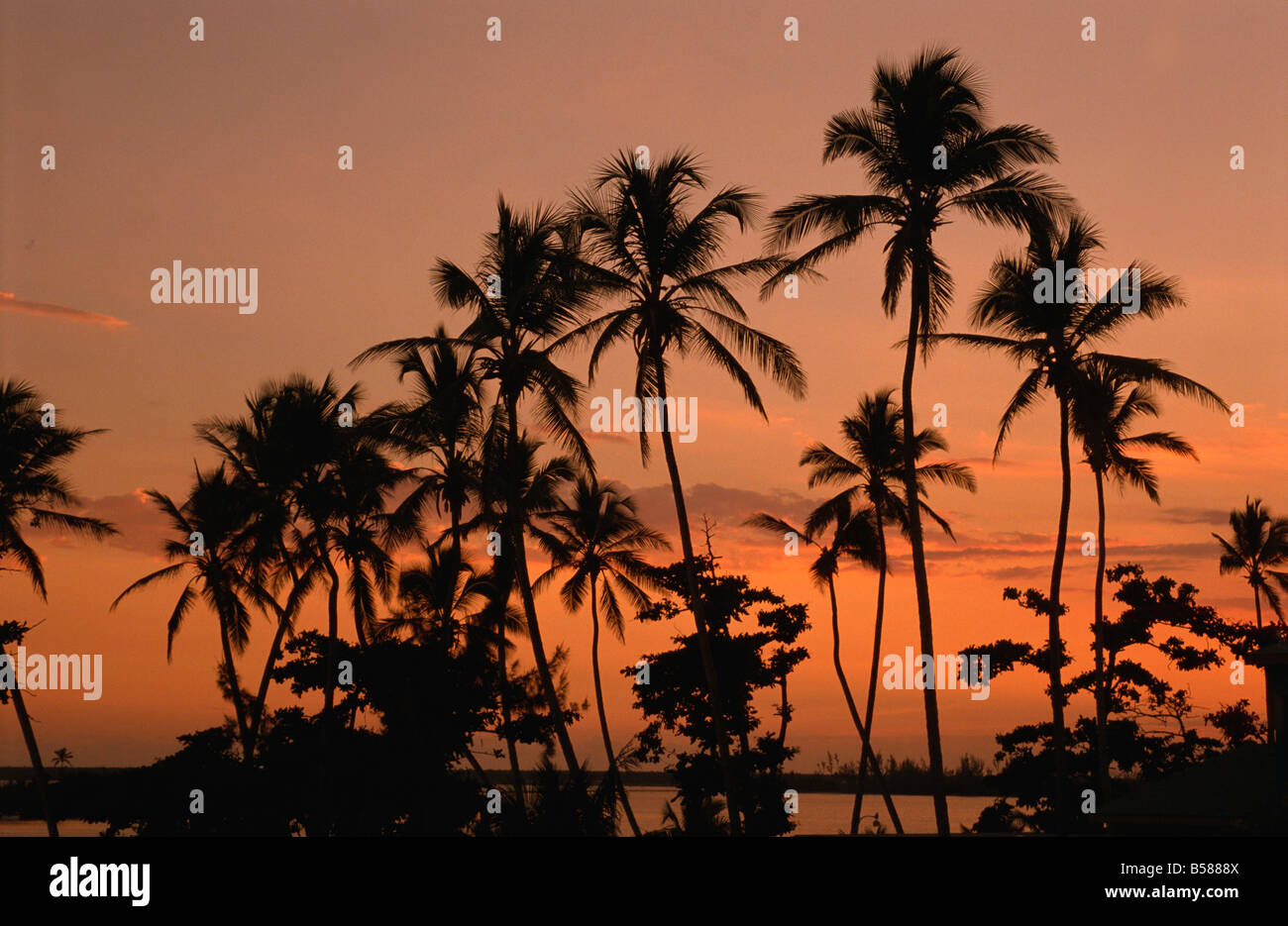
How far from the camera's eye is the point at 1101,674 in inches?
1412

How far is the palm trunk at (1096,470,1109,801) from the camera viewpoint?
34.2m

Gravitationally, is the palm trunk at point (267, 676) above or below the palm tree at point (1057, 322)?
below

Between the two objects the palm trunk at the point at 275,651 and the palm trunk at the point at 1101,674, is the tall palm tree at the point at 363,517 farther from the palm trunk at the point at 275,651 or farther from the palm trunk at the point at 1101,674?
the palm trunk at the point at 1101,674

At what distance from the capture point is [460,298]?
89.6 feet

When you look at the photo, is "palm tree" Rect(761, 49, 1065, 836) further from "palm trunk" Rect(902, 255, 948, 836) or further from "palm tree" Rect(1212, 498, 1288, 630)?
"palm tree" Rect(1212, 498, 1288, 630)

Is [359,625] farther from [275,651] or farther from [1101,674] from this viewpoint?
[1101,674]

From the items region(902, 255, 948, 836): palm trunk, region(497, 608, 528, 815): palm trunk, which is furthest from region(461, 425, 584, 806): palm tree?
region(902, 255, 948, 836): palm trunk

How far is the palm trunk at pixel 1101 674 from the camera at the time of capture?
34.2 meters

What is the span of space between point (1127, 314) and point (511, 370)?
52.8 feet

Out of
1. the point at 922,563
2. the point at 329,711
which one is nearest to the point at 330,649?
the point at 329,711

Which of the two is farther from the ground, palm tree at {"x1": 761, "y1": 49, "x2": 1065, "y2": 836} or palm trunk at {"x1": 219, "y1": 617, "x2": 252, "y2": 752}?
palm tree at {"x1": 761, "y1": 49, "x2": 1065, "y2": 836}

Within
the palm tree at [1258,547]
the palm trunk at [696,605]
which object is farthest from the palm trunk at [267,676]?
the palm tree at [1258,547]
